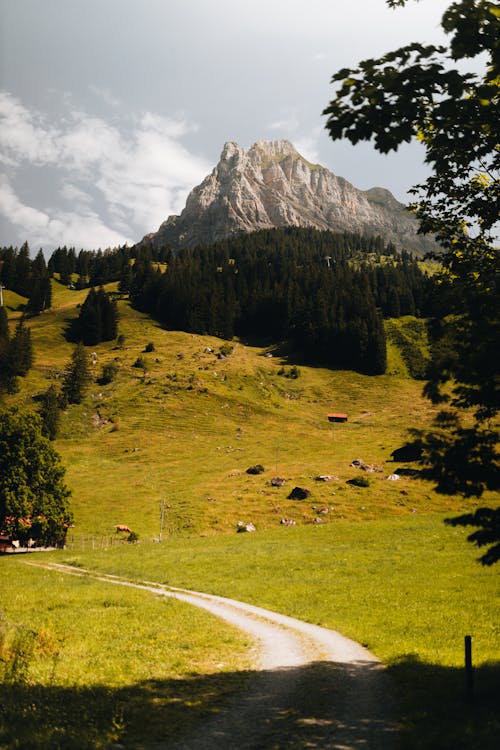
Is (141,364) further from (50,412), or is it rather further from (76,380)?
(50,412)

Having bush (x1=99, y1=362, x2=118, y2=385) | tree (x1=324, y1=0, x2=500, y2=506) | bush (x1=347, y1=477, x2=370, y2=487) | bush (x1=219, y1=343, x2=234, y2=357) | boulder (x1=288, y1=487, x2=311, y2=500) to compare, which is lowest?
boulder (x1=288, y1=487, x2=311, y2=500)

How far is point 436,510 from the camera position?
67250 mm

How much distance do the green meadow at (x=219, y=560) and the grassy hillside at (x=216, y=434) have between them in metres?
0.50

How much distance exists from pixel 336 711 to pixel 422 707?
2.11 metres

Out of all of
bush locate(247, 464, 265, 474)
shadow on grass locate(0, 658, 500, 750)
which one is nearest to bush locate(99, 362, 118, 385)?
bush locate(247, 464, 265, 474)

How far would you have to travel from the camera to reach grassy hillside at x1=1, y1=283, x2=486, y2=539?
70.6 meters

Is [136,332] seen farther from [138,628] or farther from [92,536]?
[138,628]

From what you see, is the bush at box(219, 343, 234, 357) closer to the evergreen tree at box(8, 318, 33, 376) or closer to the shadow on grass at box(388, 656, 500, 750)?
the evergreen tree at box(8, 318, 33, 376)

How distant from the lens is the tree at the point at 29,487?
5566cm

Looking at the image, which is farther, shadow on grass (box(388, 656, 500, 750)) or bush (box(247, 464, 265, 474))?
bush (box(247, 464, 265, 474))

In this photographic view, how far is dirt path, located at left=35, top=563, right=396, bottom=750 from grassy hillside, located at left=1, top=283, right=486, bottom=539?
1659 inches

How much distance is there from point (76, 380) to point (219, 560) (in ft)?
290

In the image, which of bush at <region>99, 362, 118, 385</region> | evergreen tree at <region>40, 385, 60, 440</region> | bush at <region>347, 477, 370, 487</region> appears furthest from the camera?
bush at <region>99, 362, 118, 385</region>

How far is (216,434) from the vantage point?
366 ft
